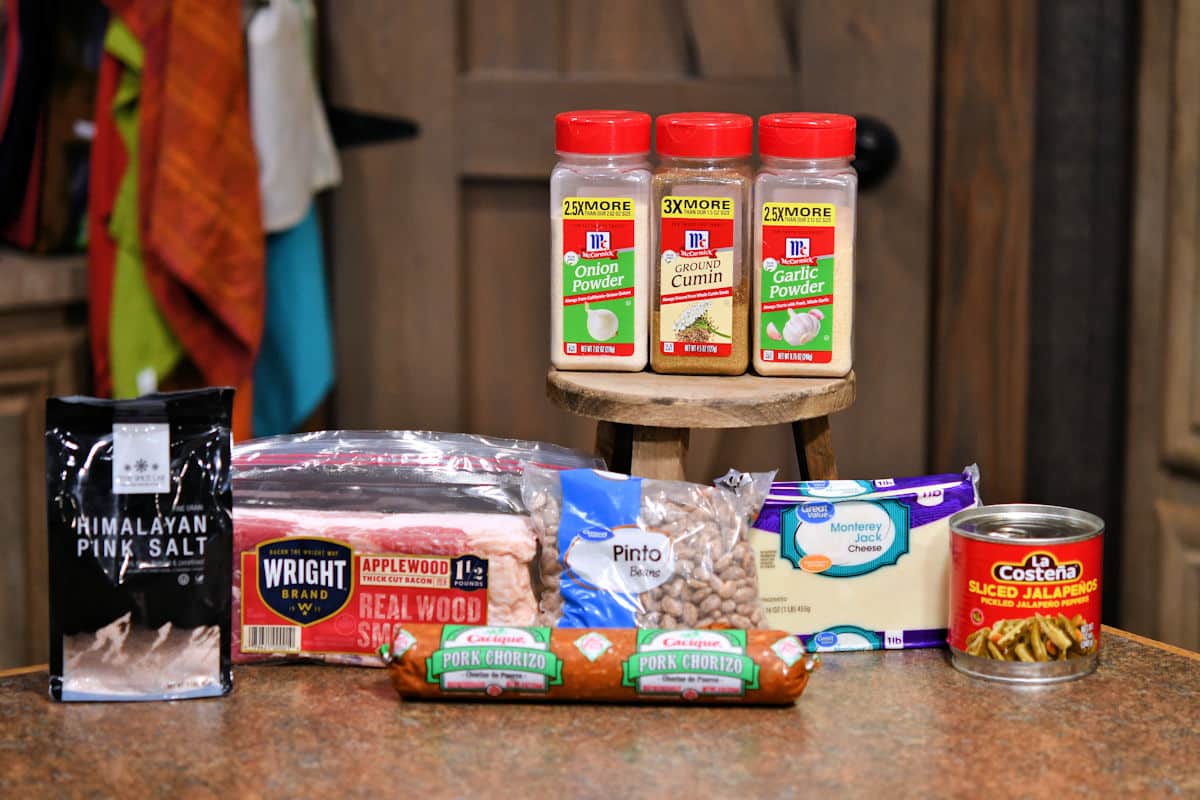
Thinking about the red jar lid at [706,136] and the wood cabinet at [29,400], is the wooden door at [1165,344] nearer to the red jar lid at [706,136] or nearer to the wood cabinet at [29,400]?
the red jar lid at [706,136]

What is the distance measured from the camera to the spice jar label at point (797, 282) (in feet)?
3.81

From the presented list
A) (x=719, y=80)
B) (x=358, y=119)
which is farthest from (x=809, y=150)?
(x=358, y=119)

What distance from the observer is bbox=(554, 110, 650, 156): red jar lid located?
116cm

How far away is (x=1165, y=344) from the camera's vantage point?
6.42ft

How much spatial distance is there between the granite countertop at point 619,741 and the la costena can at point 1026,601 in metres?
0.02

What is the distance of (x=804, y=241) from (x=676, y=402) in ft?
0.51

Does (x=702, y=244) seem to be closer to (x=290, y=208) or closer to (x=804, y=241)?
(x=804, y=241)

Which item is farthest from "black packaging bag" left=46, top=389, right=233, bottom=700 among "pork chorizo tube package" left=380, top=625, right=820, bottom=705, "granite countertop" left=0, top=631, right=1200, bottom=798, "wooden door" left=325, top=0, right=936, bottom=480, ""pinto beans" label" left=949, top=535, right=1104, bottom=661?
"wooden door" left=325, top=0, right=936, bottom=480

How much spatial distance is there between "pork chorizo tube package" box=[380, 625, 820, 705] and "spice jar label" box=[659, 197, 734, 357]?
23cm

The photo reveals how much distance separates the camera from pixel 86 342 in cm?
209

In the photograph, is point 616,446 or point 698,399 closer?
point 698,399

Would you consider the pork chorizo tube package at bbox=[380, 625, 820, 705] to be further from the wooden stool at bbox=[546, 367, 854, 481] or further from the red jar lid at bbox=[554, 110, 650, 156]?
the red jar lid at bbox=[554, 110, 650, 156]

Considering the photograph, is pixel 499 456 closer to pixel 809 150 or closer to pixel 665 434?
pixel 665 434

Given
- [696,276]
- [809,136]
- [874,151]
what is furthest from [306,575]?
[874,151]
